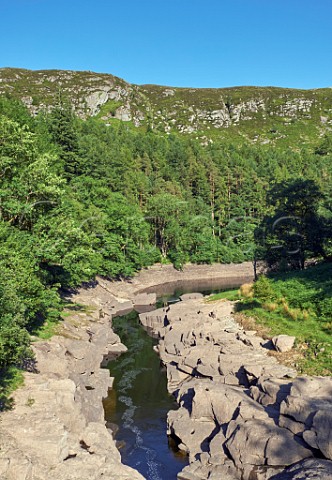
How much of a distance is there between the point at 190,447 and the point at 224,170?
115 m

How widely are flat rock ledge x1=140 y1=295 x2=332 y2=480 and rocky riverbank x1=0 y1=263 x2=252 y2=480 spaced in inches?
189

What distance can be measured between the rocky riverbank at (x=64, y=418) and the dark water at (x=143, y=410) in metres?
1.37

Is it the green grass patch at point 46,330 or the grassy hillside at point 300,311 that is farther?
the green grass patch at point 46,330

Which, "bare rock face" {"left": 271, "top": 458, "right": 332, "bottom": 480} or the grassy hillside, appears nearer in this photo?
"bare rock face" {"left": 271, "top": 458, "right": 332, "bottom": 480}

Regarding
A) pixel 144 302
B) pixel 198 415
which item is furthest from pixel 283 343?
pixel 144 302

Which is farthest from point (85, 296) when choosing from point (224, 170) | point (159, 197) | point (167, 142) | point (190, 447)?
point (167, 142)

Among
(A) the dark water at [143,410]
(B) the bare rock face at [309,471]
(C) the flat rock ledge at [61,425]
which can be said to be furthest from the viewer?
(A) the dark water at [143,410]

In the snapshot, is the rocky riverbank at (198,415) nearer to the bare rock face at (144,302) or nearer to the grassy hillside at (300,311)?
the grassy hillside at (300,311)

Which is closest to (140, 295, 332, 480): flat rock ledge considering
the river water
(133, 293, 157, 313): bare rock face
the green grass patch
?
the river water

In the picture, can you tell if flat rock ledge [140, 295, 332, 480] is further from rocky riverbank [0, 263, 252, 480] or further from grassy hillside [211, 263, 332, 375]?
rocky riverbank [0, 263, 252, 480]

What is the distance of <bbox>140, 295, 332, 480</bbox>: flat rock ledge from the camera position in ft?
60.4

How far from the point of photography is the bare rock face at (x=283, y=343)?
30.1m

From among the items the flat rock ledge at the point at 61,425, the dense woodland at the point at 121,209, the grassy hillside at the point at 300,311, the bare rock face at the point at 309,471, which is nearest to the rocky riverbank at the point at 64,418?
the flat rock ledge at the point at 61,425

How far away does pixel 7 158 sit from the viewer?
1393 inches
